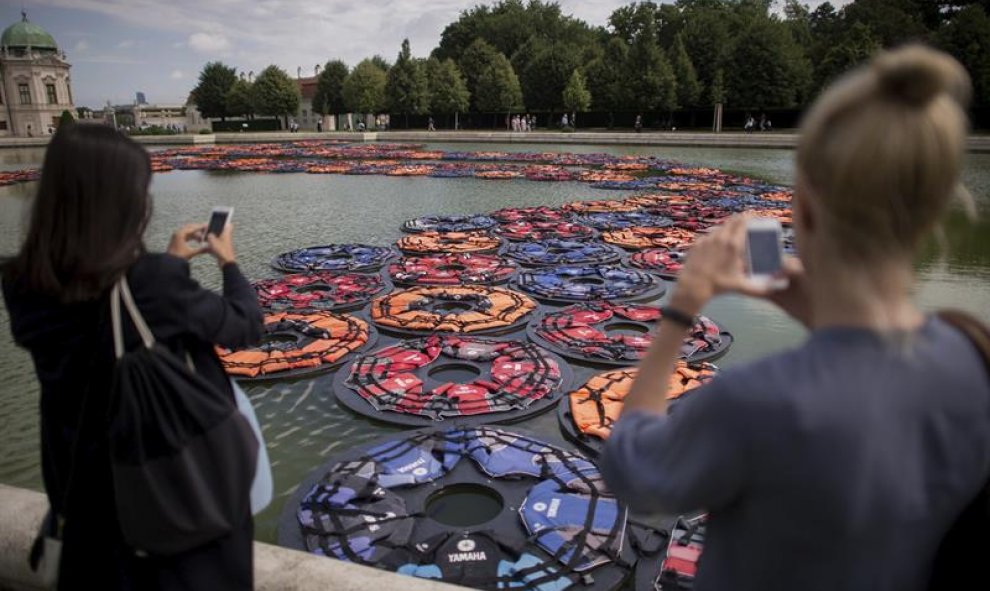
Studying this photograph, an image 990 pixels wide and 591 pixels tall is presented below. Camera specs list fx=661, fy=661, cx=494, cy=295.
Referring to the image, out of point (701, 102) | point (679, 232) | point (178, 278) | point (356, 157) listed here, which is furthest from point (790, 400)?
point (701, 102)

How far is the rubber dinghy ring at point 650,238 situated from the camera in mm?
15523

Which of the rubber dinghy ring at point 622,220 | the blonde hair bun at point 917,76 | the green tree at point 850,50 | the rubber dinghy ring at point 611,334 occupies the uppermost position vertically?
the green tree at point 850,50

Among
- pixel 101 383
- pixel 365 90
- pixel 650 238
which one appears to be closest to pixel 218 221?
pixel 101 383

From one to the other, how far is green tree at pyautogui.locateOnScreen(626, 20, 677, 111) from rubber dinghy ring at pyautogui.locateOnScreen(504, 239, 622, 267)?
172ft

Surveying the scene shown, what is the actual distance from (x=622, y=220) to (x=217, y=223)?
1662cm

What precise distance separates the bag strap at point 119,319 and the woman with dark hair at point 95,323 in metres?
0.03

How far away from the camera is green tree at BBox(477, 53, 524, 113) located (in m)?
73.6

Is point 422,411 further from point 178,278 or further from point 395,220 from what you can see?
point 395,220

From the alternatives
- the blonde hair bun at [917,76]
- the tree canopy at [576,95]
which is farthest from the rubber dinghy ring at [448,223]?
the tree canopy at [576,95]

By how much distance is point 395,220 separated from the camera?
1981cm

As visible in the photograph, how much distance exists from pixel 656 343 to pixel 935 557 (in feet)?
2.90

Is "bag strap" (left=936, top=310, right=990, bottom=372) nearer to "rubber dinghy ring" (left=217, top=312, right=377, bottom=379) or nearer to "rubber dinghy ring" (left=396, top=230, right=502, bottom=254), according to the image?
"rubber dinghy ring" (left=217, top=312, right=377, bottom=379)

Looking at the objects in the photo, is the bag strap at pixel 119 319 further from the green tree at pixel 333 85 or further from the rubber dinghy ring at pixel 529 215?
the green tree at pixel 333 85

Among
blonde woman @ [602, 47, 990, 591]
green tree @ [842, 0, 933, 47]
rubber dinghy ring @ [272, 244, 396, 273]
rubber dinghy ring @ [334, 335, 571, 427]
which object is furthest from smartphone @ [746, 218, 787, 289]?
green tree @ [842, 0, 933, 47]
